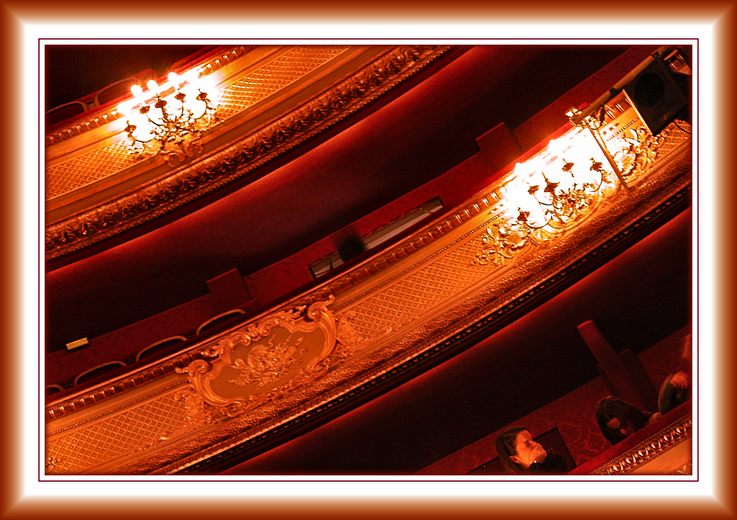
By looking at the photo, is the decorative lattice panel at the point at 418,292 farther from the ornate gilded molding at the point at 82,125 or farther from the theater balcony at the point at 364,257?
the ornate gilded molding at the point at 82,125

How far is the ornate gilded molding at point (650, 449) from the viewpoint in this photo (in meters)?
5.46

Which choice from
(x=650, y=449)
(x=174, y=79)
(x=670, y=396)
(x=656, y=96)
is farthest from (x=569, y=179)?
(x=174, y=79)

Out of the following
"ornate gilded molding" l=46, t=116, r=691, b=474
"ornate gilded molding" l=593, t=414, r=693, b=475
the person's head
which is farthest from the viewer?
"ornate gilded molding" l=46, t=116, r=691, b=474

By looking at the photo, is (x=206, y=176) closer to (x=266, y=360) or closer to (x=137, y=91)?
(x=137, y=91)

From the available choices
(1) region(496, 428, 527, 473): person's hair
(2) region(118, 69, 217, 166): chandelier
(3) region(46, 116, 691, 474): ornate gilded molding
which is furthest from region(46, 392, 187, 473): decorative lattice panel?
(1) region(496, 428, 527, 473): person's hair

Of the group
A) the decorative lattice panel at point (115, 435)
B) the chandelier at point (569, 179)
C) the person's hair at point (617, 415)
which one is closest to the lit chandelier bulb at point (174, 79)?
the decorative lattice panel at point (115, 435)

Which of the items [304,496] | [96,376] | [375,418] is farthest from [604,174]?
[96,376]

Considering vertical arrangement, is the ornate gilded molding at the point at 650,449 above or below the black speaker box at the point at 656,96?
below

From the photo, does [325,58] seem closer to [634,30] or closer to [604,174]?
[604,174]

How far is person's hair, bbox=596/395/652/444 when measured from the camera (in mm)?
6180

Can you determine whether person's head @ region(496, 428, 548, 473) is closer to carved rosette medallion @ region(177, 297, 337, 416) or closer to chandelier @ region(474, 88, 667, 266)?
chandelier @ region(474, 88, 667, 266)

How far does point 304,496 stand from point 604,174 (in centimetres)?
319

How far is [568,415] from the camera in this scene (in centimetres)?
649

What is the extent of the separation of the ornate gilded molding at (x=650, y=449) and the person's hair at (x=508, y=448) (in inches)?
24.0
